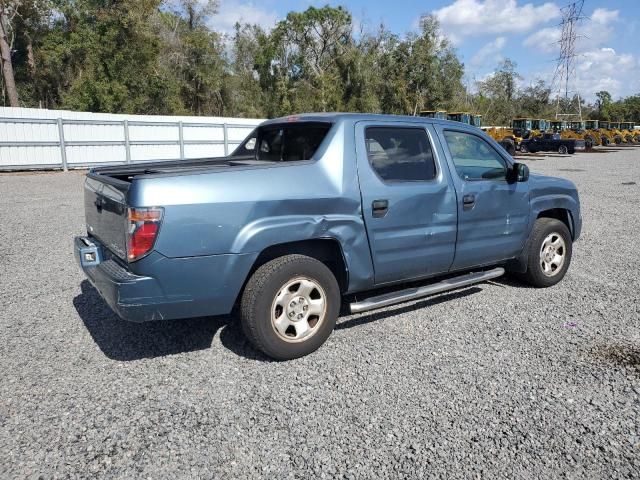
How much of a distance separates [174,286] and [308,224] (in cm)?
100

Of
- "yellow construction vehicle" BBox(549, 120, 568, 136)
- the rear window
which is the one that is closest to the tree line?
"yellow construction vehicle" BBox(549, 120, 568, 136)

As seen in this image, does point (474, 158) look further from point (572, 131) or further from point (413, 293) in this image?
point (572, 131)

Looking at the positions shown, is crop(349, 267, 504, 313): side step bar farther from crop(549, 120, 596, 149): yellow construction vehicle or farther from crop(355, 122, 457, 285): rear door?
crop(549, 120, 596, 149): yellow construction vehicle

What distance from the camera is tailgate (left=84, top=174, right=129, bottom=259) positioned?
130 inches

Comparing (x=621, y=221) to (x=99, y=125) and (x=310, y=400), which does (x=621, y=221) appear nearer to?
(x=310, y=400)

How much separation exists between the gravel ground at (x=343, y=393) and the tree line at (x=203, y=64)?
28.9 m

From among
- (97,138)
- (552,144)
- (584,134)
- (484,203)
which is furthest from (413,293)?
(584,134)

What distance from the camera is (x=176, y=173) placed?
321 centimetres

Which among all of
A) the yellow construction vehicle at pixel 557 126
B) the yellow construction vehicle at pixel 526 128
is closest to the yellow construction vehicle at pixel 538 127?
the yellow construction vehicle at pixel 526 128

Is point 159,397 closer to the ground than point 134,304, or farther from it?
closer to the ground

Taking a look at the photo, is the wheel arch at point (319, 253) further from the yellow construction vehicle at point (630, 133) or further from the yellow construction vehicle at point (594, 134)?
the yellow construction vehicle at point (630, 133)

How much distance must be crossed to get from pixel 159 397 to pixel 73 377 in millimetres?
702

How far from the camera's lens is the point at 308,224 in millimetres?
3568

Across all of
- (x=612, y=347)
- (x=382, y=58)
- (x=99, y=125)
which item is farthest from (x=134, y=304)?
(x=382, y=58)
